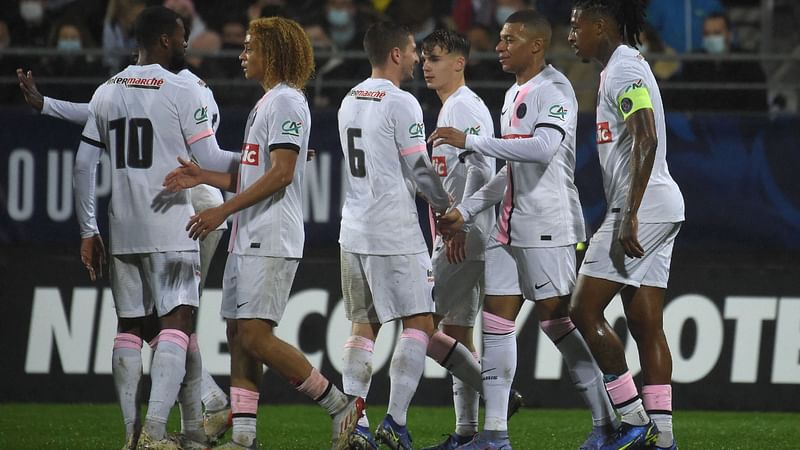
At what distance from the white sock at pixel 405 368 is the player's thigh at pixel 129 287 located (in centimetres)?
141

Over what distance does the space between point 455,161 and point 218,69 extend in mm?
4116

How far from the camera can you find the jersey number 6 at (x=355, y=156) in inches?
270

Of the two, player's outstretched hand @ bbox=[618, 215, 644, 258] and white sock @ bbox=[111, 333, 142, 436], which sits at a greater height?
player's outstretched hand @ bbox=[618, 215, 644, 258]

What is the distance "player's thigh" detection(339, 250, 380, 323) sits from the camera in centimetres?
695

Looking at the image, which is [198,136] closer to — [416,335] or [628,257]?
[416,335]

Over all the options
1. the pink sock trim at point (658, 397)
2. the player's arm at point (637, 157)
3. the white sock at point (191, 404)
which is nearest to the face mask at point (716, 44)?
the player's arm at point (637, 157)

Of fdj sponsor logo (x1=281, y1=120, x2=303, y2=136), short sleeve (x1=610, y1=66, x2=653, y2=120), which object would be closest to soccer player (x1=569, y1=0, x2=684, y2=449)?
short sleeve (x1=610, y1=66, x2=653, y2=120)

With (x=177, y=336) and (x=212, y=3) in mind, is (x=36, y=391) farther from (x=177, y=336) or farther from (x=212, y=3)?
(x=212, y=3)

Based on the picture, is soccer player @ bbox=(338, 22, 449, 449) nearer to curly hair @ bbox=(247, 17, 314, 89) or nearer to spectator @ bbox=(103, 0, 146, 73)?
curly hair @ bbox=(247, 17, 314, 89)

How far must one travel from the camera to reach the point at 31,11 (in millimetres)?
12125

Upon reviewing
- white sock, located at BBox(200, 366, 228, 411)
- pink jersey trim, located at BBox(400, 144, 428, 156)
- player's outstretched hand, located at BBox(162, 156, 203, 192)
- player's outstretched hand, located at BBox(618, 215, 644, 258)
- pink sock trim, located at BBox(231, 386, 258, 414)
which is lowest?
white sock, located at BBox(200, 366, 228, 411)

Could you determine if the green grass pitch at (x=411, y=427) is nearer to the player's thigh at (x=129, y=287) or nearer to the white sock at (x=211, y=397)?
the white sock at (x=211, y=397)

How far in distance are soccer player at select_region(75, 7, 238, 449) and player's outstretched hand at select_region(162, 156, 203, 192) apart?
0.14 meters

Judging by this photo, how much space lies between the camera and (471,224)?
292 inches
